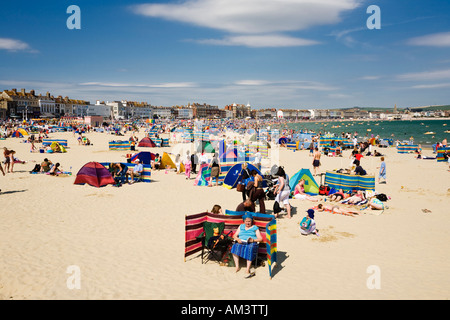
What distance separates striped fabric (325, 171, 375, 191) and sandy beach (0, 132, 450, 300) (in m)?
0.91

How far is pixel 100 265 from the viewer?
19.1 ft

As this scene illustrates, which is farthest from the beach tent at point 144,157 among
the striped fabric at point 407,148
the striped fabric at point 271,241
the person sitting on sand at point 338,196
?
the striped fabric at point 407,148

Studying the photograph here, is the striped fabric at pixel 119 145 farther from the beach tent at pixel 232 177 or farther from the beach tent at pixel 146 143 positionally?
the beach tent at pixel 232 177

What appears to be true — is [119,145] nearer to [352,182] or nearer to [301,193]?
[301,193]

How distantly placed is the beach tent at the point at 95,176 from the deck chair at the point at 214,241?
7.48 metres

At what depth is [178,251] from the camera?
Result: 6.51m

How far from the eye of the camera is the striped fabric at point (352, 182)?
11.2m

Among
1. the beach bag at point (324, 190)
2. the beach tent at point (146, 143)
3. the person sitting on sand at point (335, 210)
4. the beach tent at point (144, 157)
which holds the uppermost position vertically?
the beach tent at point (146, 143)

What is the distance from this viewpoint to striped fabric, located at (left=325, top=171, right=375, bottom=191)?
11195 millimetres

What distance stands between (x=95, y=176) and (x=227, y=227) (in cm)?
803

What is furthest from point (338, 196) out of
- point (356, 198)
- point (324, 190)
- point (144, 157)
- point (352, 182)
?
point (144, 157)

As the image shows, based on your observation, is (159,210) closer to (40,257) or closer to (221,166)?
(40,257)

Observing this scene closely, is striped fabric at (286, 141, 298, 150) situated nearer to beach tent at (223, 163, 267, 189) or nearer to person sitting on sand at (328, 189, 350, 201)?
beach tent at (223, 163, 267, 189)

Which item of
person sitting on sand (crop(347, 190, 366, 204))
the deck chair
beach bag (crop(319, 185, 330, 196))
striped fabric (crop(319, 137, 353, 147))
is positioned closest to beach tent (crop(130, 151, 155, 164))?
beach bag (crop(319, 185, 330, 196))
